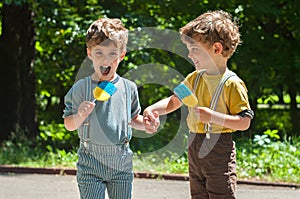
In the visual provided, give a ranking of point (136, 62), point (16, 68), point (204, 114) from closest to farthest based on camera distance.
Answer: point (204, 114), point (136, 62), point (16, 68)

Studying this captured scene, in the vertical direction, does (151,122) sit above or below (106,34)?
below

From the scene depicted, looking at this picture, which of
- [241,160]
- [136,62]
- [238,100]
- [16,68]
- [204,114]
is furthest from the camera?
[16,68]

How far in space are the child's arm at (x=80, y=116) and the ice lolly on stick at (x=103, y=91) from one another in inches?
3.4

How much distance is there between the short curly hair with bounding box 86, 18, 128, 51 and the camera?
3678 mm

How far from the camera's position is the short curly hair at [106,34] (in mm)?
3678

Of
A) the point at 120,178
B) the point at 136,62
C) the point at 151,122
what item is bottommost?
the point at 120,178

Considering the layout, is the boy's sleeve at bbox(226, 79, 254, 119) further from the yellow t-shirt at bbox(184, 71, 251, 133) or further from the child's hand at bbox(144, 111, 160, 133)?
the child's hand at bbox(144, 111, 160, 133)

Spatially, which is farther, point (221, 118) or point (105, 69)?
point (105, 69)

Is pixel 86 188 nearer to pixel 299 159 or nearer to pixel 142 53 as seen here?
pixel 299 159

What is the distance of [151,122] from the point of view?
377cm

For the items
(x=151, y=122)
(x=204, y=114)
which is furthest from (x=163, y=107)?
(x=204, y=114)

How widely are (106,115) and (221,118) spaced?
0.66 metres

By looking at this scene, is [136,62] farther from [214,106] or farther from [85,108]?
[85,108]

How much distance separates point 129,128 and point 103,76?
35 cm
